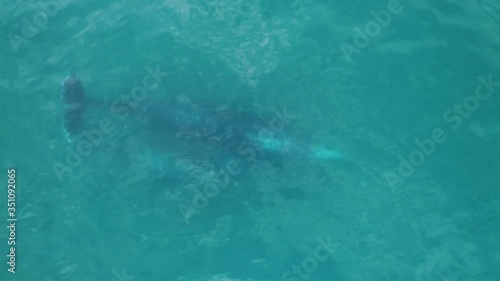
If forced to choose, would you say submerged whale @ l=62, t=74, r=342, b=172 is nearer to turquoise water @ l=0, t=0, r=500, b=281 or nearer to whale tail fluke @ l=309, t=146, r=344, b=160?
whale tail fluke @ l=309, t=146, r=344, b=160

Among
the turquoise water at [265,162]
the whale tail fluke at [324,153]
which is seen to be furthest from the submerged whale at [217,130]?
the turquoise water at [265,162]

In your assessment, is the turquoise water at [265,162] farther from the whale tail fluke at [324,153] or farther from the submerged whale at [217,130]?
the submerged whale at [217,130]

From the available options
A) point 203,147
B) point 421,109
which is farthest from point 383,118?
point 203,147

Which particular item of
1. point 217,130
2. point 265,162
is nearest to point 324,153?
point 265,162

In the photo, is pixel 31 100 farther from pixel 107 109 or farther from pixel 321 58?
pixel 321 58

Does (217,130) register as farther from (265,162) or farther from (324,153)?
(324,153)
